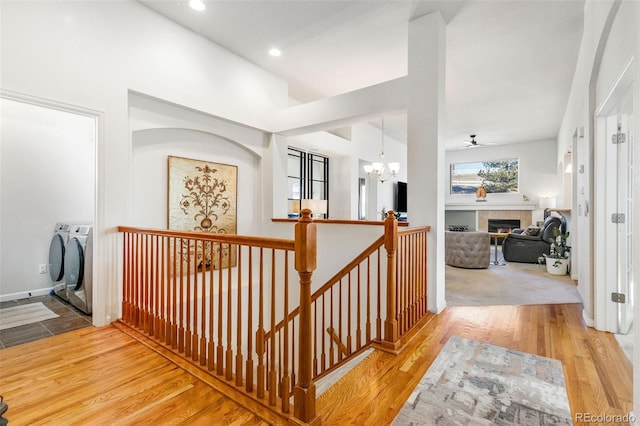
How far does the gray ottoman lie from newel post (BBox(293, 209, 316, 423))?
4.91m

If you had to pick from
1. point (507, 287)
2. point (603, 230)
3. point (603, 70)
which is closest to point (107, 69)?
point (603, 70)

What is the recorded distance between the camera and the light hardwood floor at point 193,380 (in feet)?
5.80

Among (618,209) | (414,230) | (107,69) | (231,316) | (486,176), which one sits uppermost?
(107,69)

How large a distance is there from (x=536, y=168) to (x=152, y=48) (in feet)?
33.6

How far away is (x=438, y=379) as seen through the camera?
82.7 inches

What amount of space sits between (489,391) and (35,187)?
542cm

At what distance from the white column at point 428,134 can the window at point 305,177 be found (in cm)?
291

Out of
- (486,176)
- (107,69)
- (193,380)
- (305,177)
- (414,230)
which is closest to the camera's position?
(193,380)

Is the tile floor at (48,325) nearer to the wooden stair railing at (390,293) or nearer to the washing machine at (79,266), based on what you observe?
the washing machine at (79,266)

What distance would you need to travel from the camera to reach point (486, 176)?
10109 millimetres

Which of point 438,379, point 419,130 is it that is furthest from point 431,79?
point 438,379

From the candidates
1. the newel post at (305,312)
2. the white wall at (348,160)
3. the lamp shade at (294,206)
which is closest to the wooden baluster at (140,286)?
the newel post at (305,312)

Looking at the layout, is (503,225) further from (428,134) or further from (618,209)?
(428,134)

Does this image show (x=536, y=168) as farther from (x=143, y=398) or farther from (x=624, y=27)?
(x=143, y=398)
